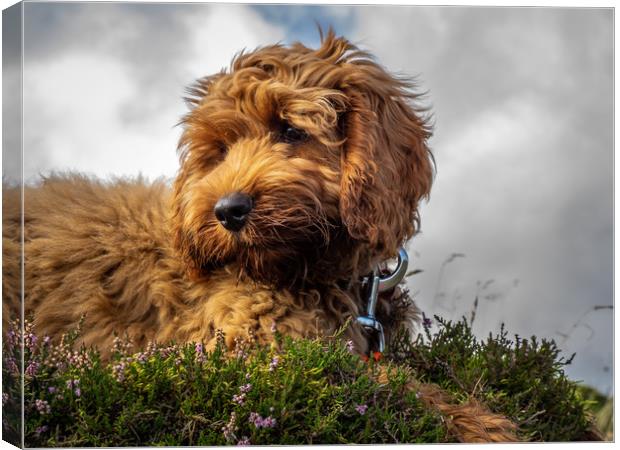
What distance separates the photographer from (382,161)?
4.86m

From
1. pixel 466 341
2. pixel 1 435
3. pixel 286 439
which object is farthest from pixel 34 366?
pixel 466 341

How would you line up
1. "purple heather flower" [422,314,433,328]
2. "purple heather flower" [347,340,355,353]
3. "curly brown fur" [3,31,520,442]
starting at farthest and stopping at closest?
1. "purple heather flower" [422,314,433,328]
2. "purple heather flower" [347,340,355,353]
3. "curly brown fur" [3,31,520,442]

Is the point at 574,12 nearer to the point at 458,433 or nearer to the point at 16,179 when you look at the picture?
the point at 458,433

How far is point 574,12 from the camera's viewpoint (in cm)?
545

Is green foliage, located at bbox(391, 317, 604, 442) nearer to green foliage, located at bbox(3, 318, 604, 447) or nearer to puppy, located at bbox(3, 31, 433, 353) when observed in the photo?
puppy, located at bbox(3, 31, 433, 353)

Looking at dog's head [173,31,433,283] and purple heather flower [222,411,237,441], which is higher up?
dog's head [173,31,433,283]

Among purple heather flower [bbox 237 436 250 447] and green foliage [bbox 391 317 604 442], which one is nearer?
purple heather flower [bbox 237 436 250 447]

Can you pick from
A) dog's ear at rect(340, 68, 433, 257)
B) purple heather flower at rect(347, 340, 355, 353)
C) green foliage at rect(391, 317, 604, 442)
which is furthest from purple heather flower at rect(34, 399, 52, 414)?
green foliage at rect(391, 317, 604, 442)

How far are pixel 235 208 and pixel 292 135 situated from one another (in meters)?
0.56

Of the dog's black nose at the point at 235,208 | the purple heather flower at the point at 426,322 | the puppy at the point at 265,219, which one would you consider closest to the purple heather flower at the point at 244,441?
the puppy at the point at 265,219

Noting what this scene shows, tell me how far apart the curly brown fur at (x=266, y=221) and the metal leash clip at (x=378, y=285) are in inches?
2.8

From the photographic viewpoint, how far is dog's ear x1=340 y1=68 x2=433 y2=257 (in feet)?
15.6

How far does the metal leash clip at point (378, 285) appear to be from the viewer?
524 centimetres

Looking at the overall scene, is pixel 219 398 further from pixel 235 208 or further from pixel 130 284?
pixel 130 284
